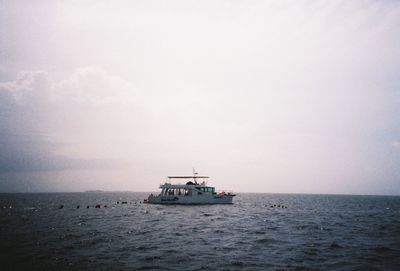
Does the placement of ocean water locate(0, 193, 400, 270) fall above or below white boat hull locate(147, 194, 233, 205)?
below

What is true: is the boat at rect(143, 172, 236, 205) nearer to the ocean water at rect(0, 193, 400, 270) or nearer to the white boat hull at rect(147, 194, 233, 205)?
the white boat hull at rect(147, 194, 233, 205)

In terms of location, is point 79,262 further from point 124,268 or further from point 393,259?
point 393,259

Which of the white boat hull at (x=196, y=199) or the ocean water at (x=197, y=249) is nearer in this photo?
the ocean water at (x=197, y=249)

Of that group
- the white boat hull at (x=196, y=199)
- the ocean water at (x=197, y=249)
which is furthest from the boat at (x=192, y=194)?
the ocean water at (x=197, y=249)

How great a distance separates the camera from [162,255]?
20.1 meters

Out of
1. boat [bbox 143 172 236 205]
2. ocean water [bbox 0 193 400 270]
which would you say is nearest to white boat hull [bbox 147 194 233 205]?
boat [bbox 143 172 236 205]

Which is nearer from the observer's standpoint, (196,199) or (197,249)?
(197,249)

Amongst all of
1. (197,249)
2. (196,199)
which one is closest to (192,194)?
(196,199)

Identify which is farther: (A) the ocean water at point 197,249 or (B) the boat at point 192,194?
(B) the boat at point 192,194

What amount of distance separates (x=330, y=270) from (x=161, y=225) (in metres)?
21.7

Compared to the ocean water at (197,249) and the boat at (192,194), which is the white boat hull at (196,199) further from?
the ocean water at (197,249)

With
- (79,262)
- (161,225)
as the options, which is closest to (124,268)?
(79,262)

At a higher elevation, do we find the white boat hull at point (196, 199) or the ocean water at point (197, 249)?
the white boat hull at point (196, 199)

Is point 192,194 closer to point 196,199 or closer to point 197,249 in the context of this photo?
point 196,199
